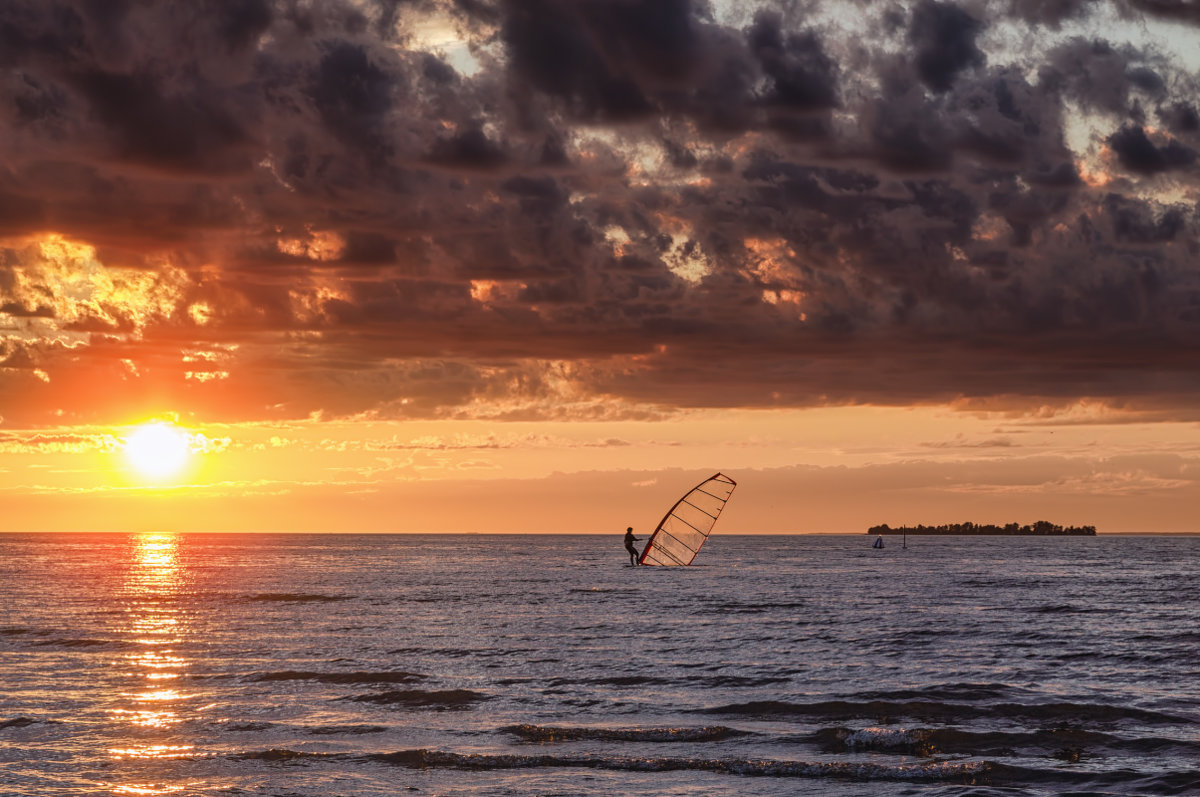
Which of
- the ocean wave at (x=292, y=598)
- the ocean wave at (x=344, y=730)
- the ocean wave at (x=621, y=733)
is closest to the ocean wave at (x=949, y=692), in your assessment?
the ocean wave at (x=621, y=733)

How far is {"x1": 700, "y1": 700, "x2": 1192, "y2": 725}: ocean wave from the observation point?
24688mm

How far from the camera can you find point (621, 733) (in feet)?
73.6

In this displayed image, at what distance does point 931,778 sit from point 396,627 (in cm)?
2980

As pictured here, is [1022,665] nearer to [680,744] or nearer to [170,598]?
[680,744]

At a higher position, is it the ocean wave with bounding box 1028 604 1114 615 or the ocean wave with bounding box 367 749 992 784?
the ocean wave with bounding box 367 749 992 784

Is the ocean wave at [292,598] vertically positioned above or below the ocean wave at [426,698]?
below

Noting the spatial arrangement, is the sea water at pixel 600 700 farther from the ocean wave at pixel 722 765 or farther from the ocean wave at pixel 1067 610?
the ocean wave at pixel 1067 610

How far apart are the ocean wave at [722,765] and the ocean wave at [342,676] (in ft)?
31.9

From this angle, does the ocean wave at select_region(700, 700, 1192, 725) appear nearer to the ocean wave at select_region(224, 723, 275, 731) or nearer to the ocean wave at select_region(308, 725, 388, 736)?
the ocean wave at select_region(308, 725, 388, 736)

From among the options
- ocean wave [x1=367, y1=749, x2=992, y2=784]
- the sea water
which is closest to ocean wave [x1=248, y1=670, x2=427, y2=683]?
the sea water

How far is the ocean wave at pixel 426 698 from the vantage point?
1038 inches

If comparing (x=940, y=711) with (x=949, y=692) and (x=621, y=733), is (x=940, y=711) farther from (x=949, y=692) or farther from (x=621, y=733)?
(x=621, y=733)

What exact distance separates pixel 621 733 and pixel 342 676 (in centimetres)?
1101

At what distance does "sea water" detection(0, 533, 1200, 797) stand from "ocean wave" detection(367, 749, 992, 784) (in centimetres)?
7
